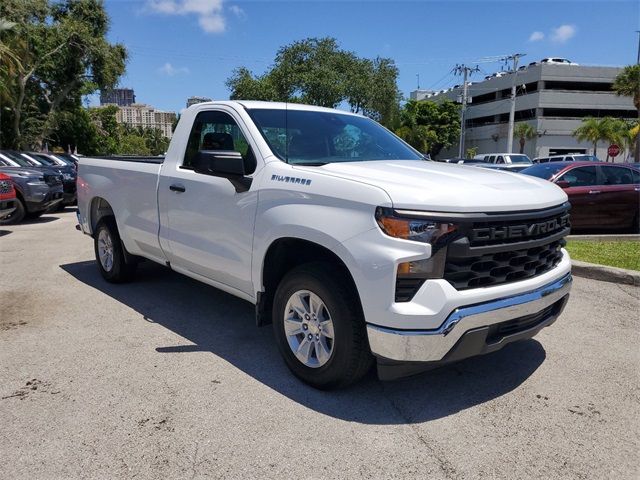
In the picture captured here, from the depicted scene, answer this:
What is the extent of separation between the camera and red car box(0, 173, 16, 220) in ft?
31.0

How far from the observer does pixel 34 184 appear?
12.1 meters

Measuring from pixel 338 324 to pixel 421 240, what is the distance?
29.7 inches

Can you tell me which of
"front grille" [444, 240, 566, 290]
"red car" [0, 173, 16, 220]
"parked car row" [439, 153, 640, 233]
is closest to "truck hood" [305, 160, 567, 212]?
"front grille" [444, 240, 566, 290]

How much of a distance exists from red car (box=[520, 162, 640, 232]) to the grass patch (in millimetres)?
1094

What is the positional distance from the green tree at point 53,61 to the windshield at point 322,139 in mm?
23945

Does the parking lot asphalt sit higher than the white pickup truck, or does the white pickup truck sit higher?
the white pickup truck

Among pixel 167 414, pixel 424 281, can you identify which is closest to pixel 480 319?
pixel 424 281

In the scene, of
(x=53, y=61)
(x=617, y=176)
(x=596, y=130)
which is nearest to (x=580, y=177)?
(x=617, y=176)

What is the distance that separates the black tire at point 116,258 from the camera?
19.7 feet

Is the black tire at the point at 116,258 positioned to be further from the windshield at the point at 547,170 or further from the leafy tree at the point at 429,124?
the leafy tree at the point at 429,124

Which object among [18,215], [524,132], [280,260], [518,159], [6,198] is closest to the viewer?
[280,260]

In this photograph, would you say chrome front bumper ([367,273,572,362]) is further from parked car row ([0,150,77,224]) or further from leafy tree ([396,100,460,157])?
leafy tree ([396,100,460,157])

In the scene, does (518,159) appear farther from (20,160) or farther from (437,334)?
(437,334)

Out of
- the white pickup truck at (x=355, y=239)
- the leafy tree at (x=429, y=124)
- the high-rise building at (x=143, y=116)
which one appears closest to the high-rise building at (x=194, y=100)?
the white pickup truck at (x=355, y=239)
